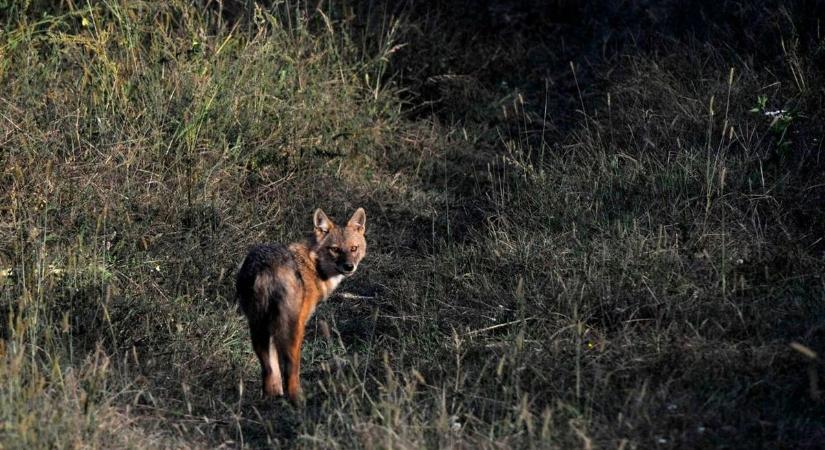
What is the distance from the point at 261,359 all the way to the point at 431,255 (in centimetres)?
231

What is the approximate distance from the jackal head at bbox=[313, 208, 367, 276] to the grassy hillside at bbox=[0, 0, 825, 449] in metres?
0.46

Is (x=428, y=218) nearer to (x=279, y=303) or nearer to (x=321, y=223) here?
(x=321, y=223)

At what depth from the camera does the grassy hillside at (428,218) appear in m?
5.37

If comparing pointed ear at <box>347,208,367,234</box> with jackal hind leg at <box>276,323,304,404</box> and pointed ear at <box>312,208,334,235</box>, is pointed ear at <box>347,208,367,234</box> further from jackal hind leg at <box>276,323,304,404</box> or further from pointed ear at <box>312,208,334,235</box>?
jackal hind leg at <box>276,323,304,404</box>

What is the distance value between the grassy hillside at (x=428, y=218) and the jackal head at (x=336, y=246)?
463mm

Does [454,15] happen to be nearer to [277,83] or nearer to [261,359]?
[277,83]

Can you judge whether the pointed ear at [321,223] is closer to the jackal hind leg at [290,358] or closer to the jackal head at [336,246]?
the jackal head at [336,246]

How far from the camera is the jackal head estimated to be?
6766 mm

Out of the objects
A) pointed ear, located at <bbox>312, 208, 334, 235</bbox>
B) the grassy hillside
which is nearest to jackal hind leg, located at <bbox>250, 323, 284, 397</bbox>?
the grassy hillside

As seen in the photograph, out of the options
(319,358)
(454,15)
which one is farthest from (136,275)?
(454,15)

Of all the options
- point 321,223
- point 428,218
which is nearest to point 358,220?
point 321,223

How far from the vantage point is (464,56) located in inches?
424

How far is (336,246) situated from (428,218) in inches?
A: 78.9

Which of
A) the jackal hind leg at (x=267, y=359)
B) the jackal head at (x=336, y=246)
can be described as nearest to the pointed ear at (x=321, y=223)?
the jackal head at (x=336, y=246)
